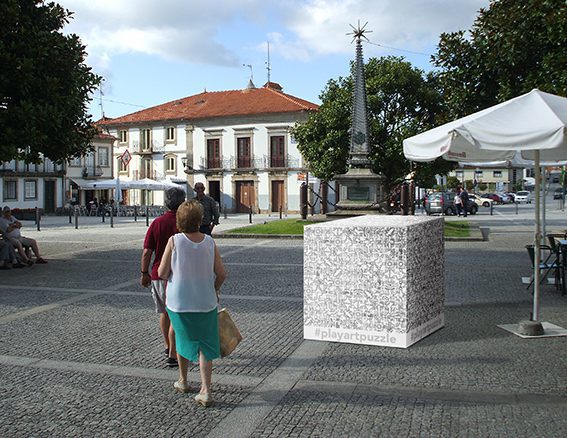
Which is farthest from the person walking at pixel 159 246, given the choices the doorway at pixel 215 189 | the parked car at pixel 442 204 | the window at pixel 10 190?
the window at pixel 10 190

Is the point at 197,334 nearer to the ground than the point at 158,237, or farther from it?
nearer to the ground

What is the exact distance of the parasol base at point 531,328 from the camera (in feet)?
22.2

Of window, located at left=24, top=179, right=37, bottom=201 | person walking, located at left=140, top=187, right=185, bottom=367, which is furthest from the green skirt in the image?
window, located at left=24, top=179, right=37, bottom=201

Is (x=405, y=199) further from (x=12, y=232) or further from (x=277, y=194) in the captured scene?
(x=277, y=194)

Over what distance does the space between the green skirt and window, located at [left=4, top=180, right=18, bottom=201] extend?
47.4 metres

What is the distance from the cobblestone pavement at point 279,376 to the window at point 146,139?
46.3 metres

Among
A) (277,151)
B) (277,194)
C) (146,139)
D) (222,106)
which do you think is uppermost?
(222,106)

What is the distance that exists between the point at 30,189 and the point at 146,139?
1056 cm

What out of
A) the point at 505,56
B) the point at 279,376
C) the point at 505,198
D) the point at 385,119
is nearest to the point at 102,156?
the point at 385,119

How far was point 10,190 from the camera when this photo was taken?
48344 mm

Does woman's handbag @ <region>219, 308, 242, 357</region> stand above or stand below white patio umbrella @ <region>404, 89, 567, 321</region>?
below

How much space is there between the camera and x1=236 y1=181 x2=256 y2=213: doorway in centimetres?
5009

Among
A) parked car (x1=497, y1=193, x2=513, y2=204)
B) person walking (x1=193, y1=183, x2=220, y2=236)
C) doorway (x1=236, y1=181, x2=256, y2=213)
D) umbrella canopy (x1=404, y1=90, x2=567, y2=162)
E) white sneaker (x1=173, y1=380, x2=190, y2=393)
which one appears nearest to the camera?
white sneaker (x1=173, y1=380, x2=190, y2=393)

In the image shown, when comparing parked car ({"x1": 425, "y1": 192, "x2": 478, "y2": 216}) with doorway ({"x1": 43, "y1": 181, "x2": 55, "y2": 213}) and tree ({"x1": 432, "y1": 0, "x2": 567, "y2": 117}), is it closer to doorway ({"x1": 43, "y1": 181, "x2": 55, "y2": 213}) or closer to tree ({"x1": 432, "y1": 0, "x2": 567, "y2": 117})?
tree ({"x1": 432, "y1": 0, "x2": 567, "y2": 117})
